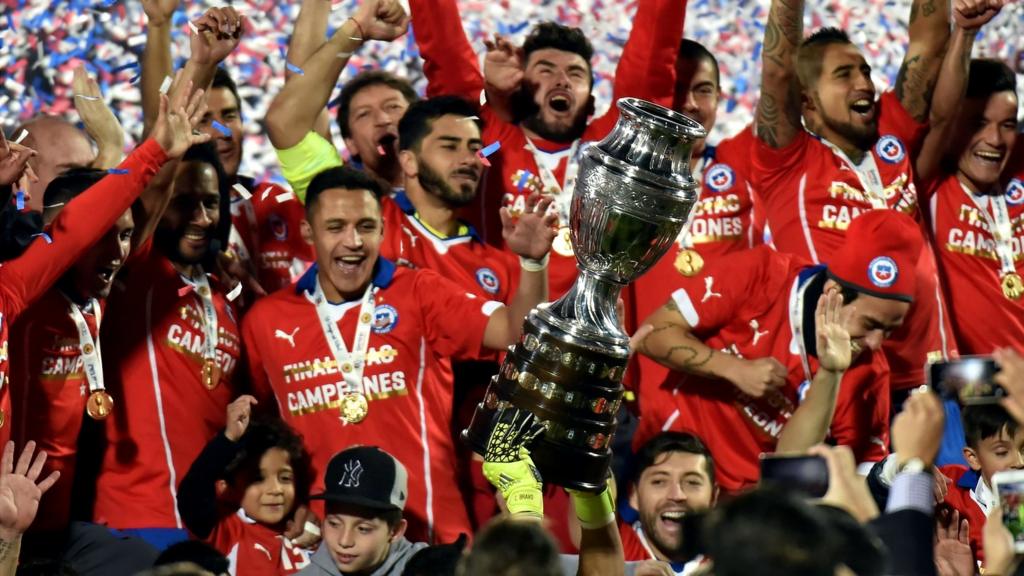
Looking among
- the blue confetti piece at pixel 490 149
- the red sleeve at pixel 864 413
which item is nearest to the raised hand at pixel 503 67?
the blue confetti piece at pixel 490 149

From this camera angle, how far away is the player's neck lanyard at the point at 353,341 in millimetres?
5648

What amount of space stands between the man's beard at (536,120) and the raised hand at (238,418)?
1696 mm

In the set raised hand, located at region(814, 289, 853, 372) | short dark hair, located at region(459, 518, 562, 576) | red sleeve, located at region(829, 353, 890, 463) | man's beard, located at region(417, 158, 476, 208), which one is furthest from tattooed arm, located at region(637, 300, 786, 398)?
short dark hair, located at region(459, 518, 562, 576)

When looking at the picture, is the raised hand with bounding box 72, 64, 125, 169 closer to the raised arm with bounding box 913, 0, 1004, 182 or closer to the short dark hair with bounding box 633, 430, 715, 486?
the short dark hair with bounding box 633, 430, 715, 486

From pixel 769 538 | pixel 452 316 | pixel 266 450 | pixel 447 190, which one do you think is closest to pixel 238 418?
pixel 266 450

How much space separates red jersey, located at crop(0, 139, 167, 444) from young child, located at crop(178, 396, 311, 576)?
0.76m

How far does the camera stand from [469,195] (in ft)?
20.1

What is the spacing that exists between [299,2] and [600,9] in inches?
60.4

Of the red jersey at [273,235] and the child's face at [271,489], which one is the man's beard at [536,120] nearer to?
the red jersey at [273,235]

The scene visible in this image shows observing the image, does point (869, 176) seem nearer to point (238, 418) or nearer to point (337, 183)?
point (337, 183)

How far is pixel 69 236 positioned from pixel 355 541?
1.29 m

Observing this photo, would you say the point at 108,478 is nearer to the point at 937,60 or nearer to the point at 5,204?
the point at 5,204

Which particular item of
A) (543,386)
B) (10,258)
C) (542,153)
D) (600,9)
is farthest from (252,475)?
(600,9)

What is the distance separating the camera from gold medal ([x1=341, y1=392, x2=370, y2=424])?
561 cm
